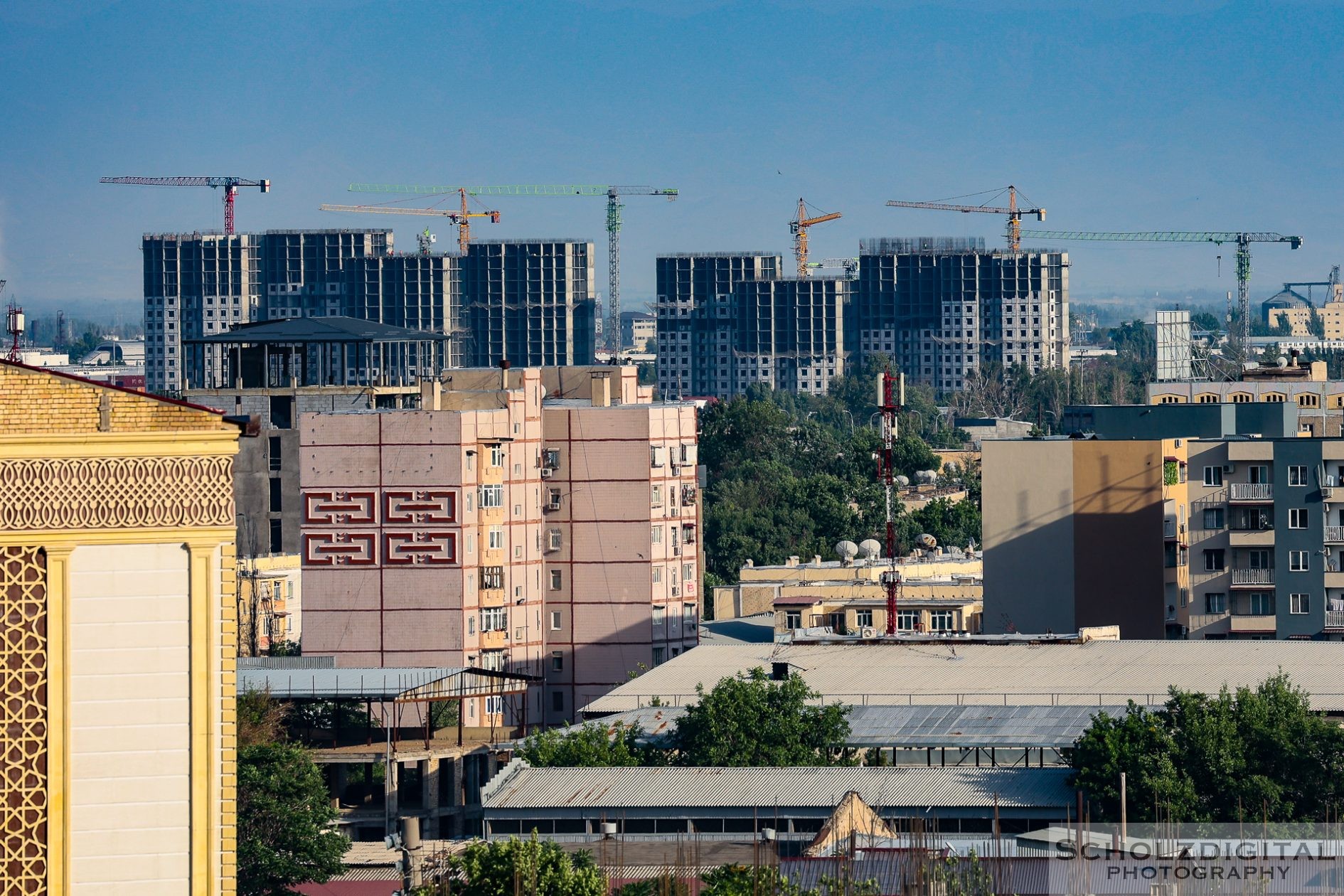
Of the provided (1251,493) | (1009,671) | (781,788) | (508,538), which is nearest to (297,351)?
(508,538)

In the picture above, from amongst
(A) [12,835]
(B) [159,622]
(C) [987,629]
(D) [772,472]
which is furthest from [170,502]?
(D) [772,472]

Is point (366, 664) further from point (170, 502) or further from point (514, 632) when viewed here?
point (170, 502)

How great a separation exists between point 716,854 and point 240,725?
15.3 m

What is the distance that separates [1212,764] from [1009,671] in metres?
12.8

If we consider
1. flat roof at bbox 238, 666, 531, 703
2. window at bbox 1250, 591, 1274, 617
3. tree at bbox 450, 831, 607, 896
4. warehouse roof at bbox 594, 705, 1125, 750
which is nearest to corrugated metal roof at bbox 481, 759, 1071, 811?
warehouse roof at bbox 594, 705, 1125, 750

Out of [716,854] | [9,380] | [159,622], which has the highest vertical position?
[9,380]

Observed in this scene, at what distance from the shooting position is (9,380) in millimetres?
21453

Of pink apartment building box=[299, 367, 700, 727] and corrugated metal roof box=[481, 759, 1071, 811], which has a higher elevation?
pink apartment building box=[299, 367, 700, 727]

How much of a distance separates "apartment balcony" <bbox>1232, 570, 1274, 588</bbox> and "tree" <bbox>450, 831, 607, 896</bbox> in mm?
39717

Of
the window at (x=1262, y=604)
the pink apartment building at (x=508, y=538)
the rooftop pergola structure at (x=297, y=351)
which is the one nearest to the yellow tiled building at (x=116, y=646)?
the pink apartment building at (x=508, y=538)

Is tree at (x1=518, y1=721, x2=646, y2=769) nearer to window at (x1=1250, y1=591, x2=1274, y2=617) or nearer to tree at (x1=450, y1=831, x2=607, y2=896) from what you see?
tree at (x1=450, y1=831, x2=607, y2=896)

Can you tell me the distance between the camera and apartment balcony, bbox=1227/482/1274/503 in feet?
221

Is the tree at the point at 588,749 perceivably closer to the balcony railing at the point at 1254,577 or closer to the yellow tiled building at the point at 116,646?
the yellow tiled building at the point at 116,646

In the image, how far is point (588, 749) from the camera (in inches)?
1770
